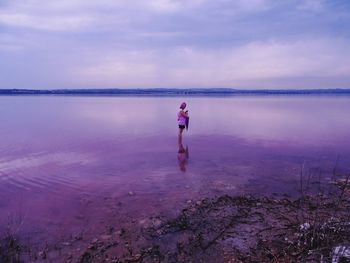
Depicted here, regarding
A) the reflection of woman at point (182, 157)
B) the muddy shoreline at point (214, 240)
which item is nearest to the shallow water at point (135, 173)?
the reflection of woman at point (182, 157)

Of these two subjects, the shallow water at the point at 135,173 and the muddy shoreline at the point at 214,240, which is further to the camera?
the shallow water at the point at 135,173

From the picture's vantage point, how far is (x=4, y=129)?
2044 centimetres

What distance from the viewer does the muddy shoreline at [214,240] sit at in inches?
190

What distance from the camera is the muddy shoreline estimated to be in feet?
15.8

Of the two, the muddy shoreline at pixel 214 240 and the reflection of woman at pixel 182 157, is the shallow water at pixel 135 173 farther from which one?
the muddy shoreline at pixel 214 240

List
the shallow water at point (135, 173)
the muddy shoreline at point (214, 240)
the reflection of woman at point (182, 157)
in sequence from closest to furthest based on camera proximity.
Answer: the muddy shoreline at point (214, 240)
the shallow water at point (135, 173)
the reflection of woman at point (182, 157)

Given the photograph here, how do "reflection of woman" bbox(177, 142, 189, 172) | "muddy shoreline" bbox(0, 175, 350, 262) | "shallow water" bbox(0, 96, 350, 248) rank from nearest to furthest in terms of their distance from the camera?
"muddy shoreline" bbox(0, 175, 350, 262) → "shallow water" bbox(0, 96, 350, 248) → "reflection of woman" bbox(177, 142, 189, 172)

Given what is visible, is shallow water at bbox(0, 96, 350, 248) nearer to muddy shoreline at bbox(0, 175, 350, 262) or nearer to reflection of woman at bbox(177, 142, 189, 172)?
reflection of woman at bbox(177, 142, 189, 172)

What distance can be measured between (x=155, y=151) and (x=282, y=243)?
8.59 meters

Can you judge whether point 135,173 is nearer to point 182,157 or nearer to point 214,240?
point 182,157

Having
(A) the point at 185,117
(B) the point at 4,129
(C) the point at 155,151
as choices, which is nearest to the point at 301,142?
(A) the point at 185,117

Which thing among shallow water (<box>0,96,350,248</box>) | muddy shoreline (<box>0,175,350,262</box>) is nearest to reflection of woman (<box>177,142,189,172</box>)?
shallow water (<box>0,96,350,248</box>)

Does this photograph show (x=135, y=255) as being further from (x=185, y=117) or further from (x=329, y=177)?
(x=185, y=117)

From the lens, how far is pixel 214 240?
5.37 m
